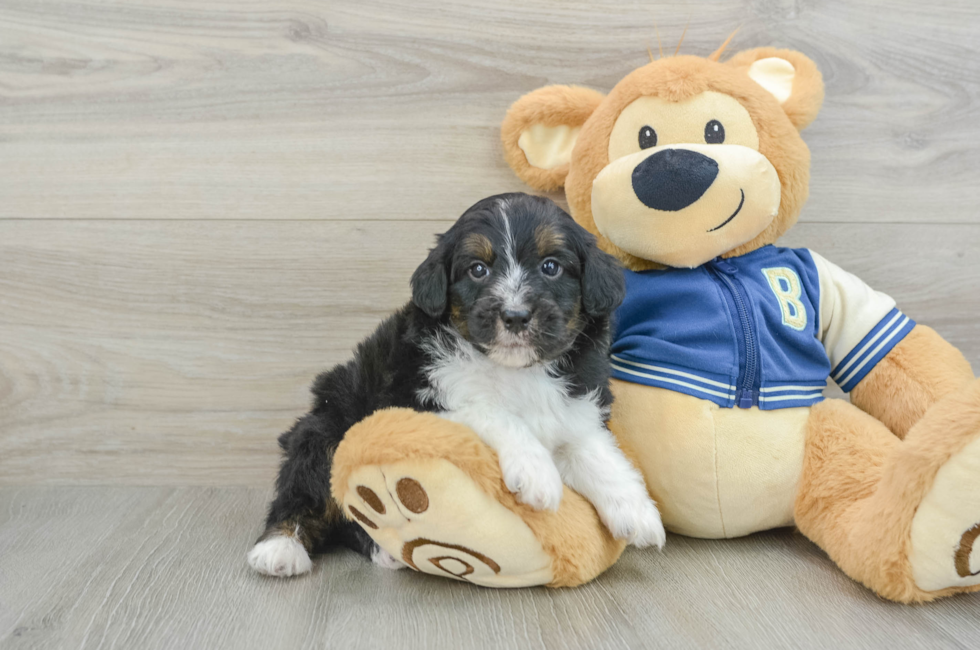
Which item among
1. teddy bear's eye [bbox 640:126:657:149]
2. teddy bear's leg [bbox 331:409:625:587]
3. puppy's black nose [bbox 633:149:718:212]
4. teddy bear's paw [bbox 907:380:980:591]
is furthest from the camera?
teddy bear's eye [bbox 640:126:657:149]

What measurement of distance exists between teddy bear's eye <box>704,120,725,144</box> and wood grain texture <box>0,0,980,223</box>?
541mm

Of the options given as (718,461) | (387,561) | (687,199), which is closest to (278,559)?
(387,561)

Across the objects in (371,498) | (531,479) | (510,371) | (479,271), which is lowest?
(371,498)

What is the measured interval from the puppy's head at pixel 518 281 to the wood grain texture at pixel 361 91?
27.0 inches

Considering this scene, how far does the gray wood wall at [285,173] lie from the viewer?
2148 mm

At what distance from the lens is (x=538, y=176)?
2.04 m

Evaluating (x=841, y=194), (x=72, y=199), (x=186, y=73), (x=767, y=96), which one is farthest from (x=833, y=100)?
(x=72, y=199)

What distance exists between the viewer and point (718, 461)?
166cm

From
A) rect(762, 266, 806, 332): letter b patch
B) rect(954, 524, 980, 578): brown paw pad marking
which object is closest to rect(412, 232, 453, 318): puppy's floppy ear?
rect(762, 266, 806, 332): letter b patch

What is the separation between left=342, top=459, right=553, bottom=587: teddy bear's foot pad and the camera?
140cm

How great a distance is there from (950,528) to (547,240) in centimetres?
97

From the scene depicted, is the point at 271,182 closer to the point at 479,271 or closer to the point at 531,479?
the point at 479,271

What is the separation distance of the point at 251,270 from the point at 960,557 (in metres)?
2.00

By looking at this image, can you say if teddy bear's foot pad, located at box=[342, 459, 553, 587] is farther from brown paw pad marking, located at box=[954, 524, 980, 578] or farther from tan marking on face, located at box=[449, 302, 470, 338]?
brown paw pad marking, located at box=[954, 524, 980, 578]
